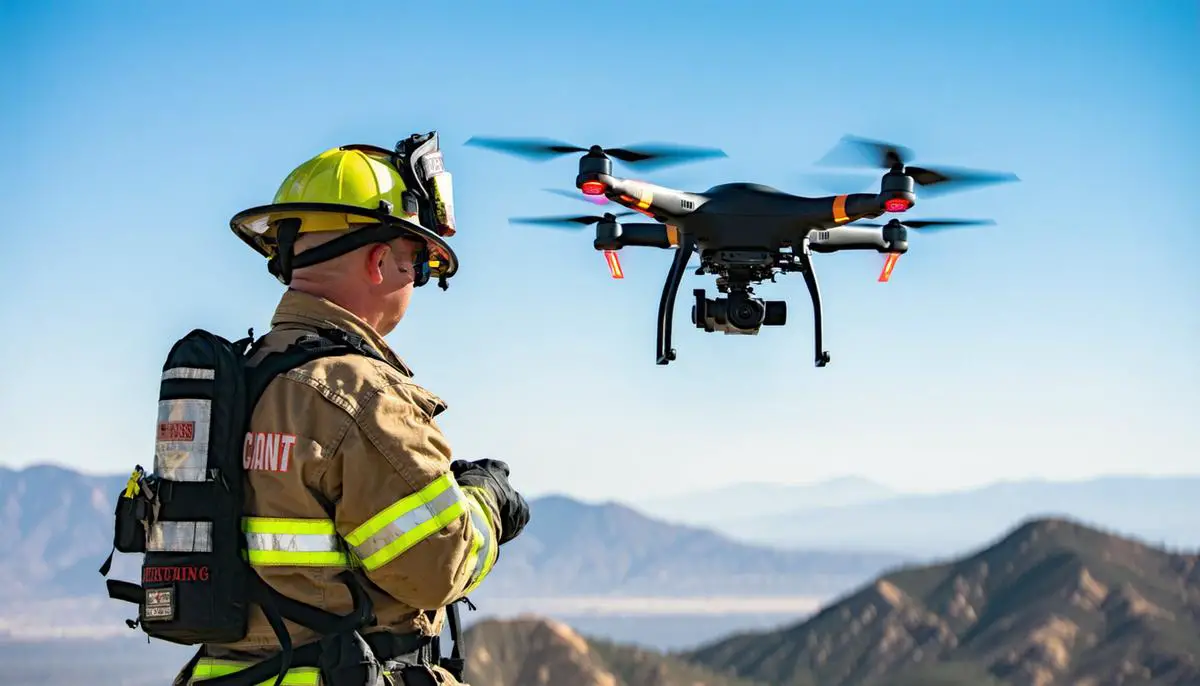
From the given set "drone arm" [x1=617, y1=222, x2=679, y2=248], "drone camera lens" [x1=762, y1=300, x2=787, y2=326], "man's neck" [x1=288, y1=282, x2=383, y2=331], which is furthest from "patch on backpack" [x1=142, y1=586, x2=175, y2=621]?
"drone arm" [x1=617, y1=222, x2=679, y2=248]

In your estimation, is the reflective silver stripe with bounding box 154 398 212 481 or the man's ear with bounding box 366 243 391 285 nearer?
the reflective silver stripe with bounding box 154 398 212 481

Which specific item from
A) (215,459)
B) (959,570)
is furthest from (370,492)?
(959,570)

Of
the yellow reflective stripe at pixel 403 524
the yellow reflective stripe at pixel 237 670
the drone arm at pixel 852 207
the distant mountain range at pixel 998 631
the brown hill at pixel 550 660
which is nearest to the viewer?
the yellow reflective stripe at pixel 403 524

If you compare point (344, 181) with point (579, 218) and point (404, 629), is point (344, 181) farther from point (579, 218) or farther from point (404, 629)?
point (579, 218)

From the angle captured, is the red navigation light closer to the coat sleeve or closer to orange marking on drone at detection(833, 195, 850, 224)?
orange marking on drone at detection(833, 195, 850, 224)

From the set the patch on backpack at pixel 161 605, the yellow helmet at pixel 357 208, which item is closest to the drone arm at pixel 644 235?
the yellow helmet at pixel 357 208

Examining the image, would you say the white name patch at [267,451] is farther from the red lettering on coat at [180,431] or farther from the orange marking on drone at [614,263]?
the orange marking on drone at [614,263]
